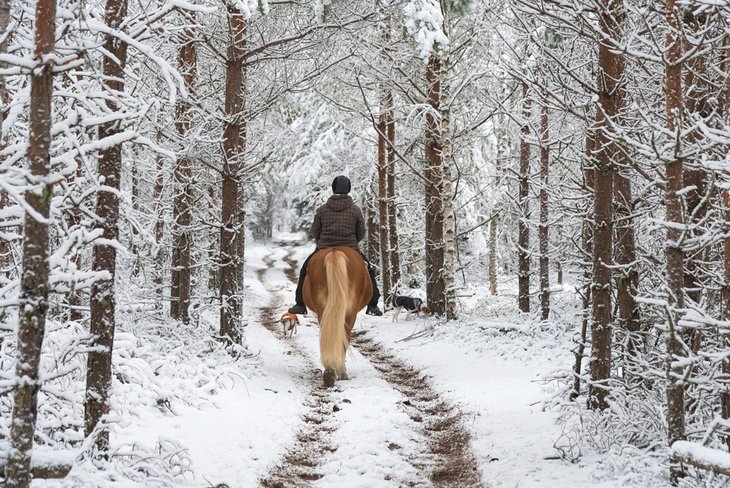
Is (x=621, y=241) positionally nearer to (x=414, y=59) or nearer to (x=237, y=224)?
(x=237, y=224)

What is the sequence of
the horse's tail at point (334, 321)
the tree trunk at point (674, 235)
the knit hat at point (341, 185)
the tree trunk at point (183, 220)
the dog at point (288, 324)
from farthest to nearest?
the dog at point (288, 324), the tree trunk at point (183, 220), the knit hat at point (341, 185), the horse's tail at point (334, 321), the tree trunk at point (674, 235)

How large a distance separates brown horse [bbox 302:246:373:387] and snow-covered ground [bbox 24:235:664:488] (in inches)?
19.2

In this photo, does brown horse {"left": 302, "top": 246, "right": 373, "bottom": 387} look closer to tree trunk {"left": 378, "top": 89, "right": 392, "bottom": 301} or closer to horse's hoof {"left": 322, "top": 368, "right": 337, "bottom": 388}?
horse's hoof {"left": 322, "top": 368, "right": 337, "bottom": 388}

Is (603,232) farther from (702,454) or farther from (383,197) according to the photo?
(383,197)

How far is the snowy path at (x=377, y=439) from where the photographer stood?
5.14m

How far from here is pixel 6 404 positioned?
4.58 m

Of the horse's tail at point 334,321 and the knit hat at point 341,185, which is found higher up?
the knit hat at point 341,185

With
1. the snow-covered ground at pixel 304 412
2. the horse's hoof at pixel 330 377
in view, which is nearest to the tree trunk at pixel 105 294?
the snow-covered ground at pixel 304 412

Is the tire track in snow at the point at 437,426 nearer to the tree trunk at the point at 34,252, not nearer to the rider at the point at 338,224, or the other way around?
the rider at the point at 338,224

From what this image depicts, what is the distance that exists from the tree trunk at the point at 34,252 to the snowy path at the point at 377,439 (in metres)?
2.21

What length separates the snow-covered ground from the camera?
4.78 metres

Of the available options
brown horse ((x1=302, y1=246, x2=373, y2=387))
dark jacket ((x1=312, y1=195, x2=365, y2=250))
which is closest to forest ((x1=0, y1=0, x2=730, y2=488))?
brown horse ((x1=302, y1=246, x2=373, y2=387))

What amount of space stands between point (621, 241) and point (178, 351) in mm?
6204

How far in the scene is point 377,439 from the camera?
604cm
